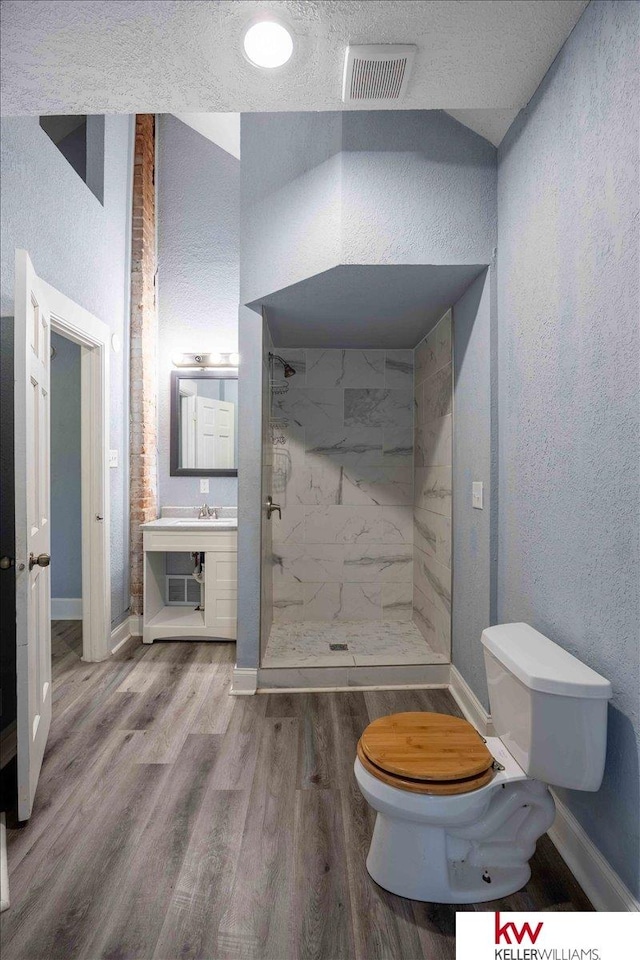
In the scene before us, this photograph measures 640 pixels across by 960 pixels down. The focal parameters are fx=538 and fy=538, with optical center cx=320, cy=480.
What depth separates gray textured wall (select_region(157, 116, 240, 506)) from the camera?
13.0 feet

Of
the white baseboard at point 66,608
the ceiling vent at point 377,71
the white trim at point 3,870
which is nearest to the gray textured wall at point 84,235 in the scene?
the white baseboard at point 66,608

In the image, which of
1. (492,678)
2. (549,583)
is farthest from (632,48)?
(492,678)

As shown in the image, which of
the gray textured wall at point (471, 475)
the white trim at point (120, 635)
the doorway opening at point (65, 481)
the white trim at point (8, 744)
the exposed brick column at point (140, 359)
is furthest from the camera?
the doorway opening at point (65, 481)

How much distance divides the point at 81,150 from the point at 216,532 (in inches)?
108

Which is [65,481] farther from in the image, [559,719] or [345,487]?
[559,719]

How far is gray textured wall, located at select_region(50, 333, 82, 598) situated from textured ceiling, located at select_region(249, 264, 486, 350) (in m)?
1.81

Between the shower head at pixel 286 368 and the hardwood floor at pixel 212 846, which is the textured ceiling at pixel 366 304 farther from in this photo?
the hardwood floor at pixel 212 846

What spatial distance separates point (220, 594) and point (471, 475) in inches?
72.9

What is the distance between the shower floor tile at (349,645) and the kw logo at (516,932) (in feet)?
5.20

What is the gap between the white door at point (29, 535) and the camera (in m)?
1.83

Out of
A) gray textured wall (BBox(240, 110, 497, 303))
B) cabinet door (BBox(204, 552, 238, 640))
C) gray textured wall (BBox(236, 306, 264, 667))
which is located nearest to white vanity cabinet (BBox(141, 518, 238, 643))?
cabinet door (BBox(204, 552, 238, 640))

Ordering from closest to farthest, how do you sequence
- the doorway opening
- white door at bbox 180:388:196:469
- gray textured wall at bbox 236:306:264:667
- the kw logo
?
1. the kw logo
2. gray textured wall at bbox 236:306:264:667
3. white door at bbox 180:388:196:469
4. the doorway opening

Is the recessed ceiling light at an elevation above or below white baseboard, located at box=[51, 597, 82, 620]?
above

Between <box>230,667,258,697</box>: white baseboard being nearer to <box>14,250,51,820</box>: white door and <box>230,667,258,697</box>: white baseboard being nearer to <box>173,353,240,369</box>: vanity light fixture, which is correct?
<box>14,250,51,820</box>: white door
